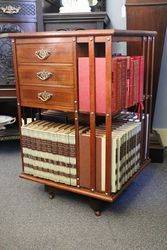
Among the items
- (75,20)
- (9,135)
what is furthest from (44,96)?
(9,135)

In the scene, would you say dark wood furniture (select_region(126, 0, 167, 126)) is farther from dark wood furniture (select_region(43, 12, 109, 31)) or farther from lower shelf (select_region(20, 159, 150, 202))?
lower shelf (select_region(20, 159, 150, 202))

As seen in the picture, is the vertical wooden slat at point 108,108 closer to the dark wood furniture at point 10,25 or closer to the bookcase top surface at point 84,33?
the bookcase top surface at point 84,33

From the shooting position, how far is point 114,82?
120 cm

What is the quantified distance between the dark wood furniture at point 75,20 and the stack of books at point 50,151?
73 cm

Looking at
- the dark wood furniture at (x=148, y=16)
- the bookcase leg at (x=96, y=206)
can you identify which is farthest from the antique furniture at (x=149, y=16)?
the bookcase leg at (x=96, y=206)

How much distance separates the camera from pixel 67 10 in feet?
6.22

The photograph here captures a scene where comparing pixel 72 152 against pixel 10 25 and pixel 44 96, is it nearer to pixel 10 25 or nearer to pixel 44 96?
pixel 44 96

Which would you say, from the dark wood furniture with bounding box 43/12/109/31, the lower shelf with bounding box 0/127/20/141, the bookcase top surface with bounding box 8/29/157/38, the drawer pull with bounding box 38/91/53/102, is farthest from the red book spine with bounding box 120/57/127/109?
the lower shelf with bounding box 0/127/20/141

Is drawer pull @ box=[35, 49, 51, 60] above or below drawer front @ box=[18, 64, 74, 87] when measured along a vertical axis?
above

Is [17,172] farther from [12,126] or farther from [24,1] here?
[24,1]

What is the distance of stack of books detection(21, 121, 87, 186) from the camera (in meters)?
1.34

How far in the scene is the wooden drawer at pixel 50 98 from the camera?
1.28 metres

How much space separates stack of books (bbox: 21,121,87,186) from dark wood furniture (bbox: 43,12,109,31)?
2.40 ft

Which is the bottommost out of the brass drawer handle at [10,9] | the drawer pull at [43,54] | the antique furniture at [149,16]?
the drawer pull at [43,54]
